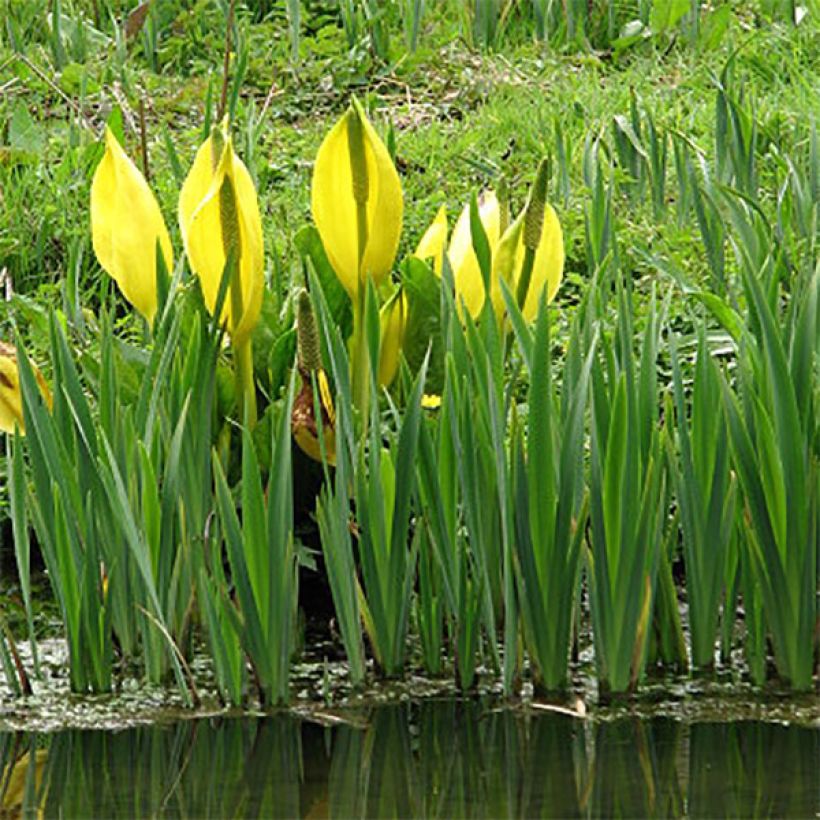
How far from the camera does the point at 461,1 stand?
6.27 metres

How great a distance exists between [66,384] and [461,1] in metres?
4.06

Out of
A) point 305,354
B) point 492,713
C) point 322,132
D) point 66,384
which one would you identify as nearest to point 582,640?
point 492,713

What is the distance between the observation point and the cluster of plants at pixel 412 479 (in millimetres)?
2383

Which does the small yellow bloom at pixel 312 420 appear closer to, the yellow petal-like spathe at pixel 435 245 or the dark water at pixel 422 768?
the yellow petal-like spathe at pixel 435 245

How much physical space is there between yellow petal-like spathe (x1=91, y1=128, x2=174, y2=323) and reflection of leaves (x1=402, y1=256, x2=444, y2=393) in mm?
386

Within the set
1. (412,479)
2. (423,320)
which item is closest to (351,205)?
(423,320)

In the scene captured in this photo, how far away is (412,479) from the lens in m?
2.46

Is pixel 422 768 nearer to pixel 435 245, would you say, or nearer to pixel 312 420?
Result: pixel 312 420

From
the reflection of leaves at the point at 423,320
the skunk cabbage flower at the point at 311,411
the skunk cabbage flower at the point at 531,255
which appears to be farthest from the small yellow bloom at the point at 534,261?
the skunk cabbage flower at the point at 311,411

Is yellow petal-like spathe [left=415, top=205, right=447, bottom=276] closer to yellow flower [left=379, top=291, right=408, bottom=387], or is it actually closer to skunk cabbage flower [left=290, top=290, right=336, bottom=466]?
yellow flower [left=379, top=291, right=408, bottom=387]

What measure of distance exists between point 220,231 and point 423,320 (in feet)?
1.44

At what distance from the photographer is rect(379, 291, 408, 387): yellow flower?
277 centimetres

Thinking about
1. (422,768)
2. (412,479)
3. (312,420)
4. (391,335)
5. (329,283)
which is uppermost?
(329,283)

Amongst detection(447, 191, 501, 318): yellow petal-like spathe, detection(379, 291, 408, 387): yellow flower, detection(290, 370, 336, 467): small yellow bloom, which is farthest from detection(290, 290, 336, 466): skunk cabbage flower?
detection(447, 191, 501, 318): yellow petal-like spathe
